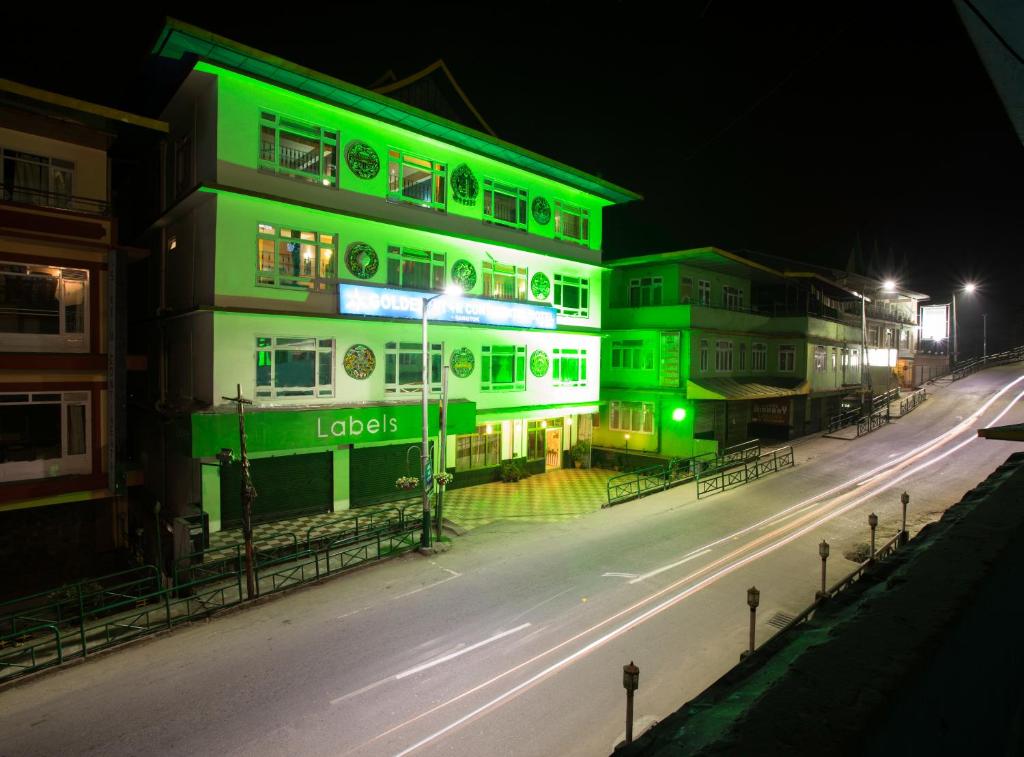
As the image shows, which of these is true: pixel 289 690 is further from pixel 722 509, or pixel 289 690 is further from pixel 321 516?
pixel 722 509

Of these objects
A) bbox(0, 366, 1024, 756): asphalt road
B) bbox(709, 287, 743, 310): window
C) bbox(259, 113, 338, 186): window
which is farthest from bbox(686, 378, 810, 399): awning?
bbox(259, 113, 338, 186): window

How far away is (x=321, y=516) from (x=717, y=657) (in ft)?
45.9

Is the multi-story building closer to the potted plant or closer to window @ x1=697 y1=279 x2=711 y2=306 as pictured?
the potted plant

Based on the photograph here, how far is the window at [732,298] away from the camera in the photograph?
34562 mm

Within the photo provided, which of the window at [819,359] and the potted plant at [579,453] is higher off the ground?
the window at [819,359]

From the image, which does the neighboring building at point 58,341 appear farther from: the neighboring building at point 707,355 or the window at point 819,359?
the window at point 819,359

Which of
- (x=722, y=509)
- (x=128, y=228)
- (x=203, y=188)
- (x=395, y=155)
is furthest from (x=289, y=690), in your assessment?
(x=128, y=228)

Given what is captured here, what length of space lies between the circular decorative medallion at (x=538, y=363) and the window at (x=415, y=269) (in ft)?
18.9

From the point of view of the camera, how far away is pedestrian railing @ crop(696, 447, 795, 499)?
22781 millimetres

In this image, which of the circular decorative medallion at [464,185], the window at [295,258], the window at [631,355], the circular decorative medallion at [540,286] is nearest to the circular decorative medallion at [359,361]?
the window at [295,258]

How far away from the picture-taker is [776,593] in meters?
12.8

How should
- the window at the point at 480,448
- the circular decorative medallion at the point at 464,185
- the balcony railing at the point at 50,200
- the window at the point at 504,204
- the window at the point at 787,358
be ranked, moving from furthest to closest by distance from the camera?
the window at the point at 787,358 < the window at the point at 480,448 < the window at the point at 504,204 < the circular decorative medallion at the point at 464,185 < the balcony railing at the point at 50,200

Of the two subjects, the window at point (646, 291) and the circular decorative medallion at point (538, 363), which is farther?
the window at point (646, 291)

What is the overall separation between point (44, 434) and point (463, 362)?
14.1m
